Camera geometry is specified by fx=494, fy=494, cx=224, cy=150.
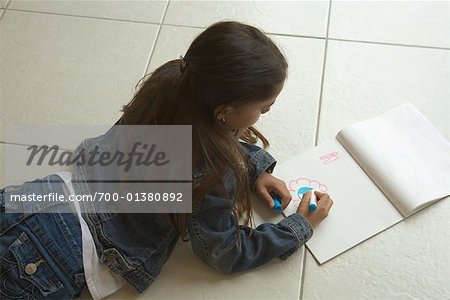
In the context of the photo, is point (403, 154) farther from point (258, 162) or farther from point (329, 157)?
point (258, 162)

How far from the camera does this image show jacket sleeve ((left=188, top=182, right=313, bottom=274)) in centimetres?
71

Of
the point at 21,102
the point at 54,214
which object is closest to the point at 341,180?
the point at 54,214

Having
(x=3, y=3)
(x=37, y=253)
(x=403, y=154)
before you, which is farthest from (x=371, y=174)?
(x=3, y=3)

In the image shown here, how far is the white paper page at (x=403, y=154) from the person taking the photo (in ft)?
2.76

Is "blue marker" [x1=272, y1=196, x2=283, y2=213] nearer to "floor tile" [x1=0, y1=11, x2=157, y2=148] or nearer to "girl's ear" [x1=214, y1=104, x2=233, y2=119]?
"girl's ear" [x1=214, y1=104, x2=233, y2=119]

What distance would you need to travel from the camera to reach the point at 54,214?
0.70 m

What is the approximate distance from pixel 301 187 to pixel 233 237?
19 centimetres

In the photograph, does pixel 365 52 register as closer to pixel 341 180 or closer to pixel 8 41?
pixel 341 180

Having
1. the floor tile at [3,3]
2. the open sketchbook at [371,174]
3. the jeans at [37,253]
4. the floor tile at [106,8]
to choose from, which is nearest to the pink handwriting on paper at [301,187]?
the open sketchbook at [371,174]

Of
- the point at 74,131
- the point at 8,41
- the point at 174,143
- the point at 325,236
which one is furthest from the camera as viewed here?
the point at 8,41

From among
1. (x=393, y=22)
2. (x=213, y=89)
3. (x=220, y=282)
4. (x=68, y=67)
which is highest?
(x=213, y=89)

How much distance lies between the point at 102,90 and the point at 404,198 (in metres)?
0.62

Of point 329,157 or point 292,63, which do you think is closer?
point 329,157

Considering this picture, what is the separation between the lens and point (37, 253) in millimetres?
685
